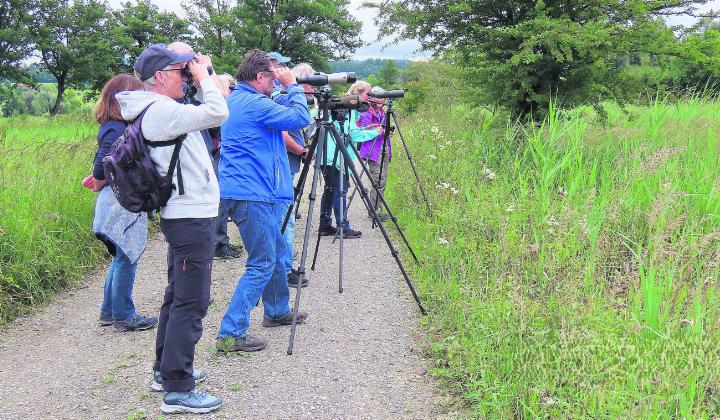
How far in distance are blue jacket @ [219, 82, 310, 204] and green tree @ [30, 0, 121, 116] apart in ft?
137

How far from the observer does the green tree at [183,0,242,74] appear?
39312 mm

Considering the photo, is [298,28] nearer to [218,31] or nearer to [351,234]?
[218,31]

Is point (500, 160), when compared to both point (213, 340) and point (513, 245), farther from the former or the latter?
point (213, 340)

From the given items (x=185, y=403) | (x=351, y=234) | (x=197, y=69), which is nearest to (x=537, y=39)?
(x=351, y=234)

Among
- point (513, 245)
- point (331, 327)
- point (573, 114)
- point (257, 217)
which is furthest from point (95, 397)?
point (573, 114)

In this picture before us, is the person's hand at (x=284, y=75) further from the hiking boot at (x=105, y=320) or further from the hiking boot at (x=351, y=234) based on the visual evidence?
the hiking boot at (x=351, y=234)

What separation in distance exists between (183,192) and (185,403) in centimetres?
120

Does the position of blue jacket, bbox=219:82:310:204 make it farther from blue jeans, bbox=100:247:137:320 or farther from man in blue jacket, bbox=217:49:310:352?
blue jeans, bbox=100:247:137:320

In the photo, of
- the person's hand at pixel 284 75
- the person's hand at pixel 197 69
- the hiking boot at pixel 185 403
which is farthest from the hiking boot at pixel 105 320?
the person's hand at pixel 197 69

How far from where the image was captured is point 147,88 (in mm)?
3107

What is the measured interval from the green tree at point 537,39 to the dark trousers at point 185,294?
479 cm

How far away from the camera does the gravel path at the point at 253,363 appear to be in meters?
3.30

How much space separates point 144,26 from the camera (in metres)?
43.1

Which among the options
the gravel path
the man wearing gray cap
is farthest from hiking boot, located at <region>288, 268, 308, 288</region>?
the man wearing gray cap
